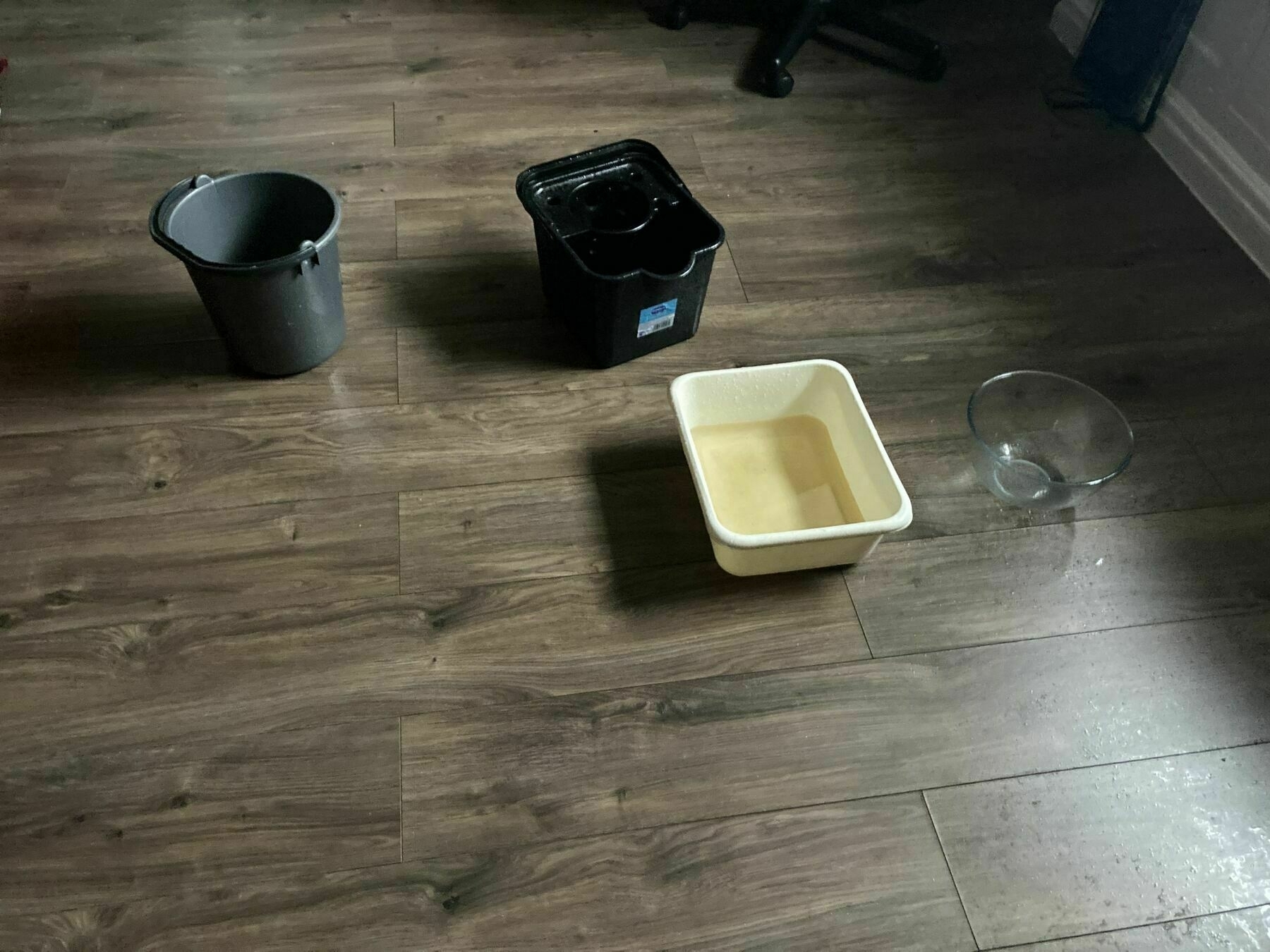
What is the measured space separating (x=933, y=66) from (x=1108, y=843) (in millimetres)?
1769

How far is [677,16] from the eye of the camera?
2.22 metres

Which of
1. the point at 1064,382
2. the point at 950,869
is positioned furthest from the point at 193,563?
the point at 1064,382

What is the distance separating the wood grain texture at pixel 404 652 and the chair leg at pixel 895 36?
1484 millimetres

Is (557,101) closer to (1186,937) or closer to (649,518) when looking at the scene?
(649,518)

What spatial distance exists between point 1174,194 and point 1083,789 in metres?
1.41

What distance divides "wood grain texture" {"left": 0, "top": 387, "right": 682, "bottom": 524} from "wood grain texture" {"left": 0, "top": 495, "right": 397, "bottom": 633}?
0.03m

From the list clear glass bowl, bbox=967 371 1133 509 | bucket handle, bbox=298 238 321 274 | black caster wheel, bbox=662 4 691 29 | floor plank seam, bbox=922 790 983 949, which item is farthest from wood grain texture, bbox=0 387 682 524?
black caster wheel, bbox=662 4 691 29

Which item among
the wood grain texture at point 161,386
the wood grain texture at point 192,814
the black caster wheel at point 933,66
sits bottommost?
the wood grain texture at point 192,814

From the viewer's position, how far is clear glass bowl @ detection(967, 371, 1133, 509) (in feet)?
4.57

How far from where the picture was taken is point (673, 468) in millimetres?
1397

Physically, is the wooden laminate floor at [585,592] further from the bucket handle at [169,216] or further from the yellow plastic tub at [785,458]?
the bucket handle at [169,216]

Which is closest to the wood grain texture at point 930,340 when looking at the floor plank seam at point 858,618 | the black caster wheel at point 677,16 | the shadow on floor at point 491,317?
the shadow on floor at point 491,317

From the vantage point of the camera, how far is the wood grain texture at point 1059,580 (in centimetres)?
125

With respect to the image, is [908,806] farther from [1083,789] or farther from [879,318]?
[879,318]
